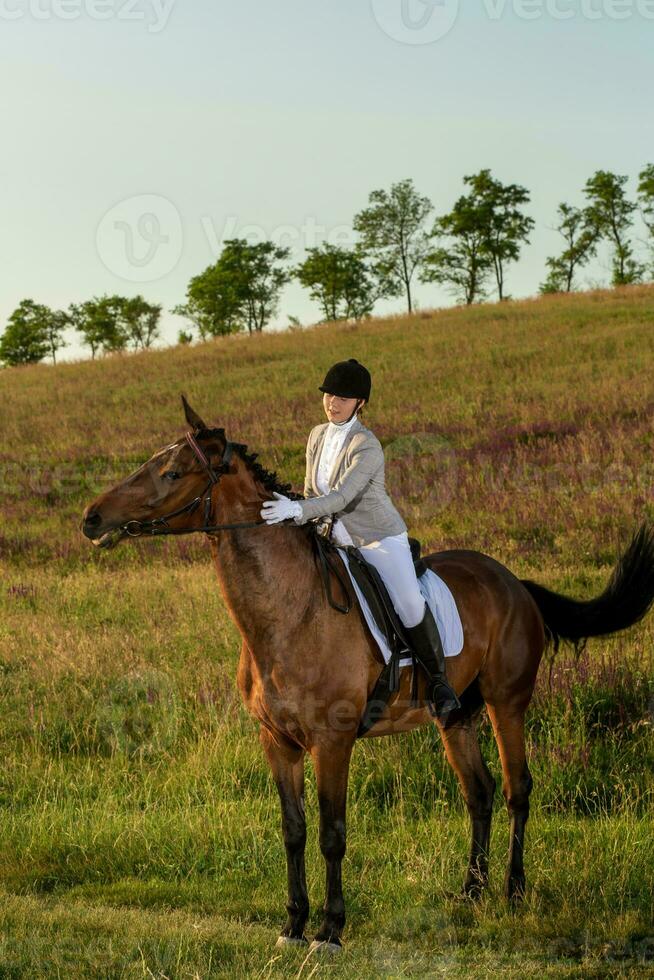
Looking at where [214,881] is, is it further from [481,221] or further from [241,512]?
[481,221]

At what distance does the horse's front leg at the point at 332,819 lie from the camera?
5.73 m

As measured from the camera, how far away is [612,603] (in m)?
7.78

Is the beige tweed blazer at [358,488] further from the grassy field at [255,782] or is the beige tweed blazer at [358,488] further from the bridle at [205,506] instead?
the grassy field at [255,782]

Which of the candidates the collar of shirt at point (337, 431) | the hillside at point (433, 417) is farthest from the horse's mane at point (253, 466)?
the hillside at point (433, 417)

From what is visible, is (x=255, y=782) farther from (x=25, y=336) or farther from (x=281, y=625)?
(x=25, y=336)

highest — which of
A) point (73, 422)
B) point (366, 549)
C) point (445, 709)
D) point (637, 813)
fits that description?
point (73, 422)

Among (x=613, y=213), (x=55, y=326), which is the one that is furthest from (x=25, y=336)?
(x=613, y=213)

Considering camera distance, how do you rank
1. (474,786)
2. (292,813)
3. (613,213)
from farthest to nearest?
(613,213) < (474,786) < (292,813)

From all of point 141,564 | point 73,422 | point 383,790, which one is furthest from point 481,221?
point 383,790

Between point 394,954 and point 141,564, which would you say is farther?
point 141,564

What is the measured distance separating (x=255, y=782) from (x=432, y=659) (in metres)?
2.96

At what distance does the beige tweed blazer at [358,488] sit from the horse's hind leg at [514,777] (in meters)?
1.74

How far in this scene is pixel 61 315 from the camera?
95.1 meters

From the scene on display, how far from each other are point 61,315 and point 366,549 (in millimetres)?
93977
